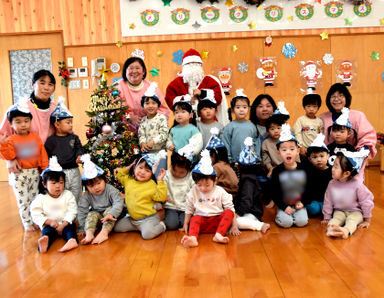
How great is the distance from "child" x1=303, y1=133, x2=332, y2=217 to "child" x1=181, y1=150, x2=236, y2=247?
2.88 feet

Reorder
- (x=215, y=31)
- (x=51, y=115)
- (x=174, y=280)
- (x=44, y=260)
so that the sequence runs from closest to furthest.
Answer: (x=174, y=280)
(x=44, y=260)
(x=51, y=115)
(x=215, y=31)

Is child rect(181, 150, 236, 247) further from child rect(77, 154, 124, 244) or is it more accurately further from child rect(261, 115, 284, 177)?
child rect(261, 115, 284, 177)

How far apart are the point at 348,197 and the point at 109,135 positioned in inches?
96.9

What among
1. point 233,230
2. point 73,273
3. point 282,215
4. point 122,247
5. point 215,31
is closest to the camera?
point 73,273

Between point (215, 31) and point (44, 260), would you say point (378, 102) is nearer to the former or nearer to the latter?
point (215, 31)

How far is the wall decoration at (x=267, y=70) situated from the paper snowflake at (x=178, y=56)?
150 cm

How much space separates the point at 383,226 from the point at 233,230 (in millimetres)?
1367

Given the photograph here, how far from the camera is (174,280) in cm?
200

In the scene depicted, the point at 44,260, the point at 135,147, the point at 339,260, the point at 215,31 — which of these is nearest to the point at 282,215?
the point at 339,260

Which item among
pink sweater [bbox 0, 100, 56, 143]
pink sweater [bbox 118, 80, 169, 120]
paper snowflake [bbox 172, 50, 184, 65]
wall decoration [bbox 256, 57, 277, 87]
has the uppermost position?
paper snowflake [bbox 172, 50, 184, 65]

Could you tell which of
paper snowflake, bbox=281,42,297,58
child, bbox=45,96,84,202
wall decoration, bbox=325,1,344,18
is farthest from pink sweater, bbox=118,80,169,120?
wall decoration, bbox=325,1,344,18

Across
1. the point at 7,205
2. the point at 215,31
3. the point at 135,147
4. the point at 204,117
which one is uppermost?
the point at 215,31

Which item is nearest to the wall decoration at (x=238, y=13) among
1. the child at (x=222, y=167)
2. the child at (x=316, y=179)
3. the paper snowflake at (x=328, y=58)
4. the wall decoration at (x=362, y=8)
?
the paper snowflake at (x=328, y=58)

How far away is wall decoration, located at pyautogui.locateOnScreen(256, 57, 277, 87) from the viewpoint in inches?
244
